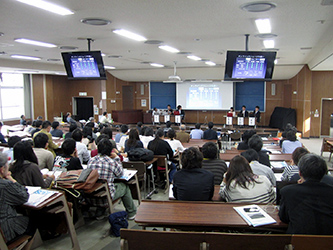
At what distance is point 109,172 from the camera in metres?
3.96

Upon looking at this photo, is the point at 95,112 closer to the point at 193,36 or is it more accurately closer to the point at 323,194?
the point at 193,36

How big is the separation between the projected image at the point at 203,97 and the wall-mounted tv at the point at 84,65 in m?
10.7

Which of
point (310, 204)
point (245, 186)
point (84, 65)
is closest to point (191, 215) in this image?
point (245, 186)

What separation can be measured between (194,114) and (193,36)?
11.0 metres

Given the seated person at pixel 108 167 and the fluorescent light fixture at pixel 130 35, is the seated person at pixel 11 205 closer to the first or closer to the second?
the seated person at pixel 108 167

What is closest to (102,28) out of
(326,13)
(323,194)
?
(326,13)

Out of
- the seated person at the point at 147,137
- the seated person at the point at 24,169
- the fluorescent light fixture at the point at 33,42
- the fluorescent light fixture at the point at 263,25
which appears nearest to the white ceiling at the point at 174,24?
the fluorescent light fixture at the point at 263,25

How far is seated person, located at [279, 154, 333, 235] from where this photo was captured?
220 centimetres

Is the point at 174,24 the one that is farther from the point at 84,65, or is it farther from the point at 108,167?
the point at 108,167

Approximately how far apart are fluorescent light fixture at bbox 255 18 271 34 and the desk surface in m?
3.34

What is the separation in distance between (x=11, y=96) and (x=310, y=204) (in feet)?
51.5

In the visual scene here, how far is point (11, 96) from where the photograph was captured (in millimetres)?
14711

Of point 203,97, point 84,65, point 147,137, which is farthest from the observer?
point 203,97

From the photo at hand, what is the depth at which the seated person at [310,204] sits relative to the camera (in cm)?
220
